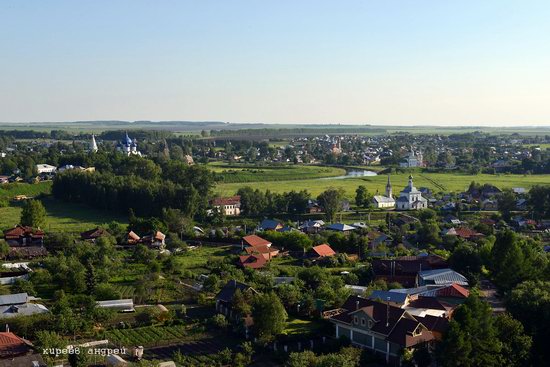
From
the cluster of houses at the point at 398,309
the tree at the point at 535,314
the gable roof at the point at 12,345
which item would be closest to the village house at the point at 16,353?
the gable roof at the point at 12,345

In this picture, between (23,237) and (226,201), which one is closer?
(23,237)

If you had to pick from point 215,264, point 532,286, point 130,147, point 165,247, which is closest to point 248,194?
point 165,247

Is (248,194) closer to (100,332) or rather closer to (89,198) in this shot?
(89,198)

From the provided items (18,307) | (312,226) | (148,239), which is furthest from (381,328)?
(312,226)

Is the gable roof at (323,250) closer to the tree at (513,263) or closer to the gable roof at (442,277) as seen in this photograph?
the gable roof at (442,277)

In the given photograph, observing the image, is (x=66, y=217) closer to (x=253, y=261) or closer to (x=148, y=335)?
(x=253, y=261)
